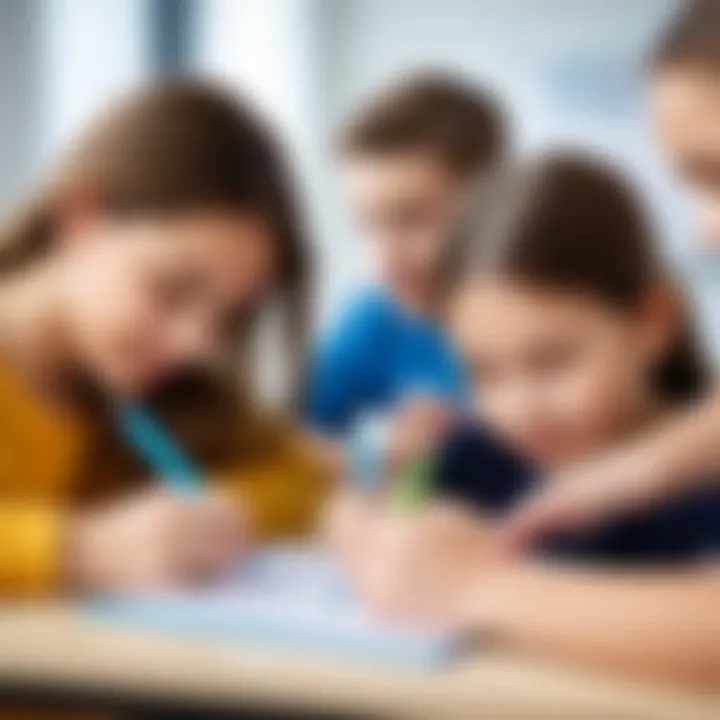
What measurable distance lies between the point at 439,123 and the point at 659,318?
0.55 feet

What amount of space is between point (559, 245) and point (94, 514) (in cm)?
33

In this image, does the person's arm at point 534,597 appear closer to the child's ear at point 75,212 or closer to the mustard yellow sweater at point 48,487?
the mustard yellow sweater at point 48,487

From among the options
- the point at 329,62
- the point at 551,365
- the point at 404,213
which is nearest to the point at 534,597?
the point at 551,365

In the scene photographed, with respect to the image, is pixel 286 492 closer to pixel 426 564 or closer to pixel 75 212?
pixel 426 564

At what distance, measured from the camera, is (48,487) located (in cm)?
93

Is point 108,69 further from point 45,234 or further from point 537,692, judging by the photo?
point 537,692

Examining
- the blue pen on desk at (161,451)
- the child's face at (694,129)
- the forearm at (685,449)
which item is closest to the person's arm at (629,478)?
the forearm at (685,449)

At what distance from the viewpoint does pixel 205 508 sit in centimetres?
91

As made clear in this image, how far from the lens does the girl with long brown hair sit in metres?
0.89

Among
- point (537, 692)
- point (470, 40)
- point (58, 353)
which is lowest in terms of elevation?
point (537, 692)

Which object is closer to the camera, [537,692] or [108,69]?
[537,692]

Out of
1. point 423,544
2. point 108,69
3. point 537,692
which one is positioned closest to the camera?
point 537,692

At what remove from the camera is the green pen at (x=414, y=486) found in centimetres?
85

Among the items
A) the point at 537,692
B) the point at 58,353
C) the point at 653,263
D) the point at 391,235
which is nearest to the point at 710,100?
the point at 653,263
